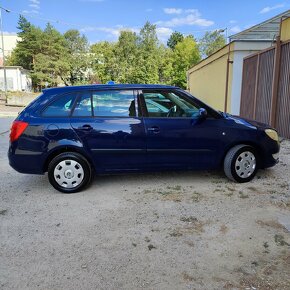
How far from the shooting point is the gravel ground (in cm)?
268

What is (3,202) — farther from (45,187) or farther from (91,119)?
(91,119)

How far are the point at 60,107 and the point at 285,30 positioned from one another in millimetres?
7072

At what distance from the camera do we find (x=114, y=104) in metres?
4.78

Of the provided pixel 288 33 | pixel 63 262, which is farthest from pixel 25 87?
pixel 63 262

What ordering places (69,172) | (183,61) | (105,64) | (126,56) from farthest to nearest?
1. (105,64)
2. (126,56)
3. (183,61)
4. (69,172)

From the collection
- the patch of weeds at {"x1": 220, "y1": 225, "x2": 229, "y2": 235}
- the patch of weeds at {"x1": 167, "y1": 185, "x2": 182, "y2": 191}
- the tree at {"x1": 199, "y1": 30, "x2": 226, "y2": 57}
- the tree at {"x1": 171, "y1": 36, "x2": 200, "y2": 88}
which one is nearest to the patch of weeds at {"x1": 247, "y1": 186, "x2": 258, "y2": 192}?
the patch of weeds at {"x1": 167, "y1": 185, "x2": 182, "y2": 191}

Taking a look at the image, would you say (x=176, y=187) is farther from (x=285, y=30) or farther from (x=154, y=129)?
(x=285, y=30)

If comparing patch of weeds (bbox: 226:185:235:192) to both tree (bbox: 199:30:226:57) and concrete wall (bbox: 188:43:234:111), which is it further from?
tree (bbox: 199:30:226:57)

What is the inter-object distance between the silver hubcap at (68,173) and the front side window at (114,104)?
81 cm

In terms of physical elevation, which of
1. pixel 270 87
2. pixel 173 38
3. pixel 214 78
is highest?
pixel 173 38

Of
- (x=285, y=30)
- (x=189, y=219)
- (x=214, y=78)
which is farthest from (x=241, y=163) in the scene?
(x=214, y=78)

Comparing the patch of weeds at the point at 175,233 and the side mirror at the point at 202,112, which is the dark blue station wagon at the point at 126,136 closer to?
the side mirror at the point at 202,112

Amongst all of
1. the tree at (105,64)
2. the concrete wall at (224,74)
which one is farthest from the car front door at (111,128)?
the tree at (105,64)

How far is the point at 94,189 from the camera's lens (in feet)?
16.1
